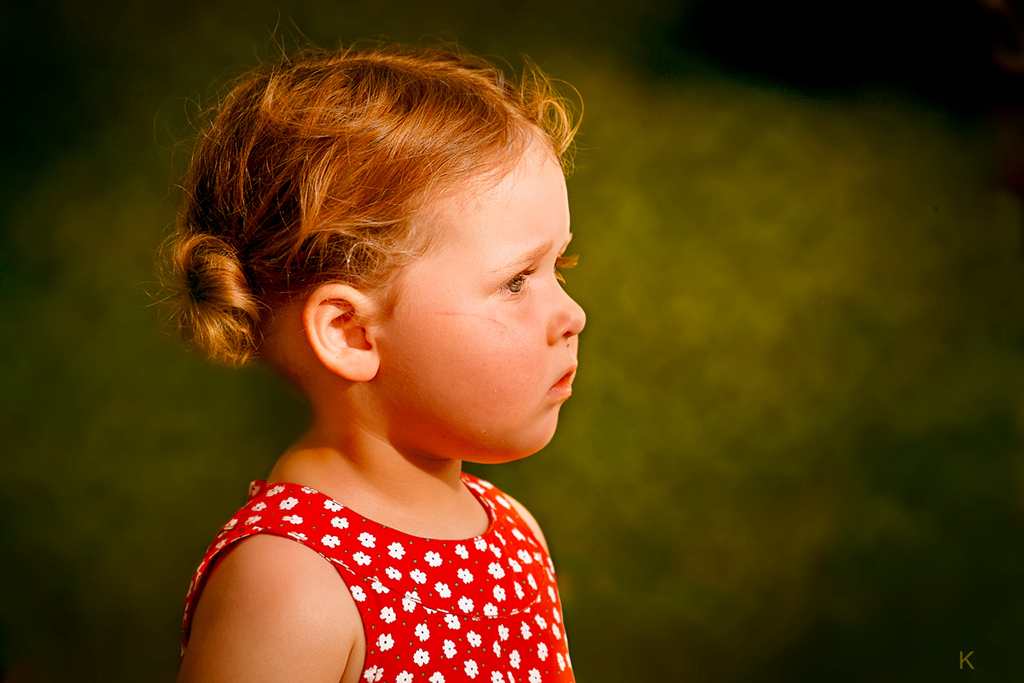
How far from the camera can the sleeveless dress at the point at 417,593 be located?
2.14 feet

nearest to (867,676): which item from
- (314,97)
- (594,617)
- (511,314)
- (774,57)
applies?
(594,617)

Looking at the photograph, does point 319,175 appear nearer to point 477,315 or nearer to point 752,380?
point 477,315

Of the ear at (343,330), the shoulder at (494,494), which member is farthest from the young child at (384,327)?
the shoulder at (494,494)

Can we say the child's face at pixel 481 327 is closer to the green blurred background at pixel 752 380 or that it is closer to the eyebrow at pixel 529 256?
the eyebrow at pixel 529 256

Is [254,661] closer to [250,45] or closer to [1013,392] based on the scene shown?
[250,45]

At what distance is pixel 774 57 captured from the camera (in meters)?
1.41

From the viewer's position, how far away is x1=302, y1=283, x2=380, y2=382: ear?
27.0 inches

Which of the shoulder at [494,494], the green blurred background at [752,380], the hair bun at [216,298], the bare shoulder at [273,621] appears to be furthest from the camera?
the green blurred background at [752,380]

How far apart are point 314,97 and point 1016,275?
1.20m

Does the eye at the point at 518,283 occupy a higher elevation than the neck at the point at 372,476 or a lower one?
higher

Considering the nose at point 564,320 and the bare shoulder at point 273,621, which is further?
the nose at point 564,320

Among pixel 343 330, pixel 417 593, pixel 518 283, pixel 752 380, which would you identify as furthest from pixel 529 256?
pixel 752 380

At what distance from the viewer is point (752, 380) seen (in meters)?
1.46

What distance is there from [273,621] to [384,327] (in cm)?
22
